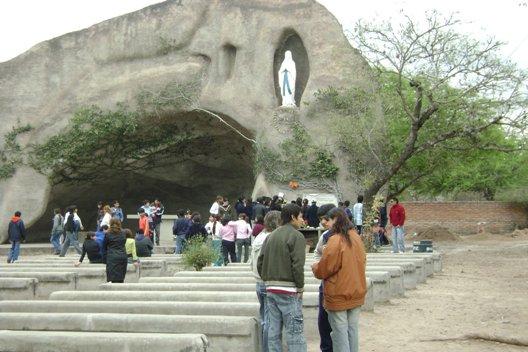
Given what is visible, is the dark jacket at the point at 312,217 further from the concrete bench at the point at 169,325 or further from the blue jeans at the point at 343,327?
the blue jeans at the point at 343,327

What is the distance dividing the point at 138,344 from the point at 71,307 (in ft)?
8.02

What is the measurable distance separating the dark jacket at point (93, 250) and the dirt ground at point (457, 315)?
5.86m

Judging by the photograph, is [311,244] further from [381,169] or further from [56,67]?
[56,67]

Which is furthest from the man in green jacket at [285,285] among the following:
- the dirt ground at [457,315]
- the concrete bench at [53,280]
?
the concrete bench at [53,280]

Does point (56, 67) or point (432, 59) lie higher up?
point (56, 67)

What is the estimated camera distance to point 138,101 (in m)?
26.6

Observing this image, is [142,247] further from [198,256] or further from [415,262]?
[415,262]

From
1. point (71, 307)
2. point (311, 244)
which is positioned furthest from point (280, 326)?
point (311, 244)

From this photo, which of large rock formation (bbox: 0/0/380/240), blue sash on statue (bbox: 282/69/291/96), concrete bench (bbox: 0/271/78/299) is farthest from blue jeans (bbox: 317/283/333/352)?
blue sash on statue (bbox: 282/69/291/96)

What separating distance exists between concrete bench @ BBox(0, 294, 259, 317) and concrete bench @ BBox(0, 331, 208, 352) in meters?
1.86

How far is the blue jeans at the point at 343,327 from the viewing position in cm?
706

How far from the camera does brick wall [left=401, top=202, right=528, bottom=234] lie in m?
34.7

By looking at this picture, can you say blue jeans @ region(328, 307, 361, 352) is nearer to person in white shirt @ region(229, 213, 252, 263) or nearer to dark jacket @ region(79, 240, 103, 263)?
dark jacket @ region(79, 240, 103, 263)

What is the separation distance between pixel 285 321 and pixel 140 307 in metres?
1.87
